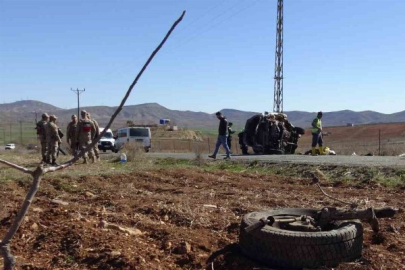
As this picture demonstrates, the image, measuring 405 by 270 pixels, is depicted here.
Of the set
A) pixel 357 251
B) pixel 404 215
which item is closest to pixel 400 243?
pixel 357 251

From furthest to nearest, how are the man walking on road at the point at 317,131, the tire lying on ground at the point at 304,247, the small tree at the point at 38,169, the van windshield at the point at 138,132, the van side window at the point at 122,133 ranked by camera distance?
the van side window at the point at 122,133 < the van windshield at the point at 138,132 < the man walking on road at the point at 317,131 < the tire lying on ground at the point at 304,247 < the small tree at the point at 38,169

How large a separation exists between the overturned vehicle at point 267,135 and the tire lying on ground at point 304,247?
16.3 meters

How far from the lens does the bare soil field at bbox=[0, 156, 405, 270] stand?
15.9ft

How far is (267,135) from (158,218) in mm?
14899

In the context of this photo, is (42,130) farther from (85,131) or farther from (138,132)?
(138,132)

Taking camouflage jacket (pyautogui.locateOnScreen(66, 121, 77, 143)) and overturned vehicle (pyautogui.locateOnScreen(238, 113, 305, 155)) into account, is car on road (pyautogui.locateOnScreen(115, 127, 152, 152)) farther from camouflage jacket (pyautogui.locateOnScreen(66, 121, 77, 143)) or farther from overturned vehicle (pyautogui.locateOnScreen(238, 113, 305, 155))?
camouflage jacket (pyautogui.locateOnScreen(66, 121, 77, 143))

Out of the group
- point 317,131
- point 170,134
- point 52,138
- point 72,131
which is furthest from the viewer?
point 170,134

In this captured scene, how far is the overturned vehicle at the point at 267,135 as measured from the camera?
21.1 m

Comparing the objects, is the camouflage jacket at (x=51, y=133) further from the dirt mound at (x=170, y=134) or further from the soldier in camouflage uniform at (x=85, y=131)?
the dirt mound at (x=170, y=134)

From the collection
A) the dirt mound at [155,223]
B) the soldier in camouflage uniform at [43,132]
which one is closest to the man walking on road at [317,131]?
the dirt mound at [155,223]

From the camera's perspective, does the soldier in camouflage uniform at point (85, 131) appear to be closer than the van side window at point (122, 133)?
Yes

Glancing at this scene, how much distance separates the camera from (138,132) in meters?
31.4

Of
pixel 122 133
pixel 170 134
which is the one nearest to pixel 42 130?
pixel 122 133

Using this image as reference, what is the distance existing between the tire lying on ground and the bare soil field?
0.11 metres
